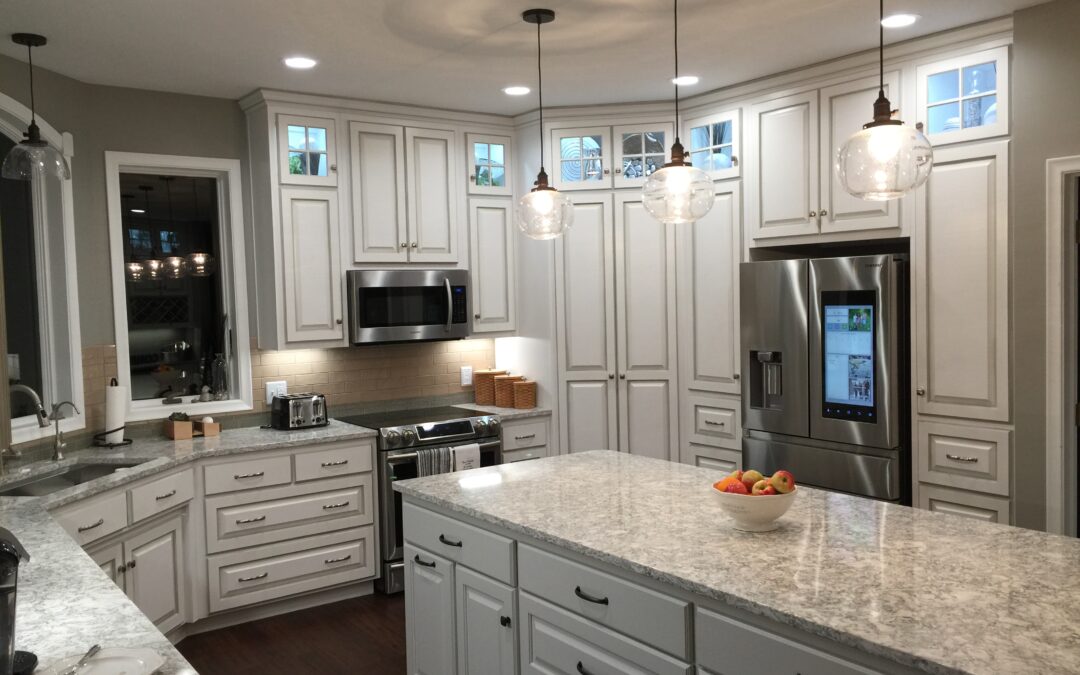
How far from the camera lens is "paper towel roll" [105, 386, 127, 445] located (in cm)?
421

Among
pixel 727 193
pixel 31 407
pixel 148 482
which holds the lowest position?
pixel 148 482

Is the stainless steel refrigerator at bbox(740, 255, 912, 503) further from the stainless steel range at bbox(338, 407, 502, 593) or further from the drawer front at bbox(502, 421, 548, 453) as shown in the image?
the stainless steel range at bbox(338, 407, 502, 593)

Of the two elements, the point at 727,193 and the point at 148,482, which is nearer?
the point at 148,482

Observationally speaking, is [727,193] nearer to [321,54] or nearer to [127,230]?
[321,54]

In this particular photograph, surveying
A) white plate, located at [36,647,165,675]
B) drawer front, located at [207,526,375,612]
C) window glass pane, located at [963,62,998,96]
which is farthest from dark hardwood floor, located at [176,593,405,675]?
window glass pane, located at [963,62,998,96]

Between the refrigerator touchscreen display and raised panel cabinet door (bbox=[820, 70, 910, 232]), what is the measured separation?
35 cm

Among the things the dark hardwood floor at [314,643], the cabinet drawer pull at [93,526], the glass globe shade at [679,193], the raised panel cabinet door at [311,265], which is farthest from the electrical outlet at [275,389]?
the glass globe shade at [679,193]

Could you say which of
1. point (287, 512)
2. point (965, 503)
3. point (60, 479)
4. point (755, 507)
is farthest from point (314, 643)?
point (965, 503)

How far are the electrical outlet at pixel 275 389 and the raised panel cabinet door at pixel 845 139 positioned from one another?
2.99 meters

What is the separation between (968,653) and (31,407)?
3980 millimetres

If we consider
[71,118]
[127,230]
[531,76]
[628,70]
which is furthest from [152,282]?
[628,70]

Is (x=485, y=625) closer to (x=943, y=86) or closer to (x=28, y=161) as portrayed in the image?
(x=28, y=161)

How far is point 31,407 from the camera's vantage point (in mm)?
4051

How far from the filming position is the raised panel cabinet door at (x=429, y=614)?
2988 mm
